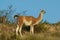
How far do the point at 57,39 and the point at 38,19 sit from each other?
471 centimetres

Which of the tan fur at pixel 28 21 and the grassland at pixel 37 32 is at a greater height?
the tan fur at pixel 28 21

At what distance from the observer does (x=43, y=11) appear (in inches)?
1009

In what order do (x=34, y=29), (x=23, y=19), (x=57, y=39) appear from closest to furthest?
(x=57, y=39)
(x=23, y=19)
(x=34, y=29)

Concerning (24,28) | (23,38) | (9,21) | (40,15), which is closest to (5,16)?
(9,21)

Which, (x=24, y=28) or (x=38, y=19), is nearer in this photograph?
(x=38, y=19)

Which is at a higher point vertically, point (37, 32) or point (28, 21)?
point (28, 21)

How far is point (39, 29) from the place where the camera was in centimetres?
2703

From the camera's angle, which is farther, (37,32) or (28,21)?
(37,32)

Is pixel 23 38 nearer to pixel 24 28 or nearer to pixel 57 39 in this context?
pixel 57 39

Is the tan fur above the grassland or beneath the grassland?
above

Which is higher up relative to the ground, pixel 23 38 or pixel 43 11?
pixel 43 11

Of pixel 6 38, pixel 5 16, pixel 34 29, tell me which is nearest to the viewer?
pixel 6 38

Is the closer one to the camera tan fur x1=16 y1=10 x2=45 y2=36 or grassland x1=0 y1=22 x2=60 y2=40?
grassland x1=0 y1=22 x2=60 y2=40

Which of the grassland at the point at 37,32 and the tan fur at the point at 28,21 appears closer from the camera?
the grassland at the point at 37,32
